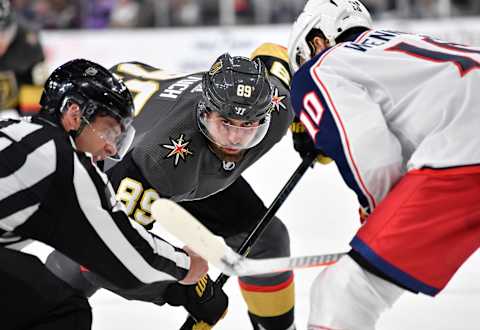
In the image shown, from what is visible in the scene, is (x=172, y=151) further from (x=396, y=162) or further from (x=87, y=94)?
(x=396, y=162)

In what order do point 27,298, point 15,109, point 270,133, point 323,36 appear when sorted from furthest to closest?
point 15,109
point 270,133
point 323,36
point 27,298

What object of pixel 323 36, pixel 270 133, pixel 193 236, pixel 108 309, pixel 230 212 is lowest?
pixel 108 309

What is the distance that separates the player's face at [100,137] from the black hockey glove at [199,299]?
1.57 feet

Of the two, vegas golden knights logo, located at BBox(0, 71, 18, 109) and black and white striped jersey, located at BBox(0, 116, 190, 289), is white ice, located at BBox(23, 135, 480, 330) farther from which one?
vegas golden knights logo, located at BBox(0, 71, 18, 109)

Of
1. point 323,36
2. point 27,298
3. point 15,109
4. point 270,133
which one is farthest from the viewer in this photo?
point 15,109

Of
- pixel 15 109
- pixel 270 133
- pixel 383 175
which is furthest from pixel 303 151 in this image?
pixel 15 109

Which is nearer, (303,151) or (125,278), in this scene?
(125,278)

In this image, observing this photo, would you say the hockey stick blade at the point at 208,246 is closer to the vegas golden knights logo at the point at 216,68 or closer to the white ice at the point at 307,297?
the vegas golden knights logo at the point at 216,68

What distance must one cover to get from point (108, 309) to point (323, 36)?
126 centimetres

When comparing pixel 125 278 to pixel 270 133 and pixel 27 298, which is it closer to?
pixel 27 298

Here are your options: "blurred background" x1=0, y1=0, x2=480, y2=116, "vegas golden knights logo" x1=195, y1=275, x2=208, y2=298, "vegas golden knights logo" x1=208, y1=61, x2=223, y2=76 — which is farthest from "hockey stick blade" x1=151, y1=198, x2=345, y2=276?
"blurred background" x1=0, y1=0, x2=480, y2=116

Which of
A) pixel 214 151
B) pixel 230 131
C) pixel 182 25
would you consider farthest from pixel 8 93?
pixel 230 131

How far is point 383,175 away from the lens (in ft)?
6.19

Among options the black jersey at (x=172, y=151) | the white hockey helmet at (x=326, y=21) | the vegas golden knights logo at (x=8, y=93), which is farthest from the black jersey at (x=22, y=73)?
the white hockey helmet at (x=326, y=21)
